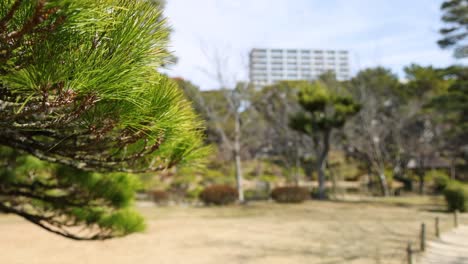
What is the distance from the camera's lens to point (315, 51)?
322 ft

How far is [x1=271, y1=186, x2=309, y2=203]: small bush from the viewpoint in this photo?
14523 mm

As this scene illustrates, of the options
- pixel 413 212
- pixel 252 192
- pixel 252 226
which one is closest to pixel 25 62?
pixel 252 226

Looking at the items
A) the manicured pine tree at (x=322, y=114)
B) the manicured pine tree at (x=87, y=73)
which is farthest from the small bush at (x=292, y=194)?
the manicured pine tree at (x=87, y=73)

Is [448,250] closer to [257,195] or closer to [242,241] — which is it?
[242,241]

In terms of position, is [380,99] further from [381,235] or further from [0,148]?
[0,148]

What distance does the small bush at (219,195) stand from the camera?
14.6 meters

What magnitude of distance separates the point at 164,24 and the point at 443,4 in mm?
15057

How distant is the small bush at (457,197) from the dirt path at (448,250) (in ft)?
14.2

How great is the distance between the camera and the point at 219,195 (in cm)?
1452

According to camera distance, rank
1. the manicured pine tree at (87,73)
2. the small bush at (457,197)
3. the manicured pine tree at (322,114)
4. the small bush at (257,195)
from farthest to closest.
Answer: the small bush at (257,195) < the manicured pine tree at (322,114) < the small bush at (457,197) < the manicured pine tree at (87,73)

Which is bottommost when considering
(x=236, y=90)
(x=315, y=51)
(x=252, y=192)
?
(x=252, y=192)

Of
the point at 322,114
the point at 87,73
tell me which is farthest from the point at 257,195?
the point at 87,73

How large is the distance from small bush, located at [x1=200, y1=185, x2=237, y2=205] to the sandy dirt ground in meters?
3.13

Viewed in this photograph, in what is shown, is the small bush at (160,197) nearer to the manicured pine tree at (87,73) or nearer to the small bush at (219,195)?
the small bush at (219,195)
